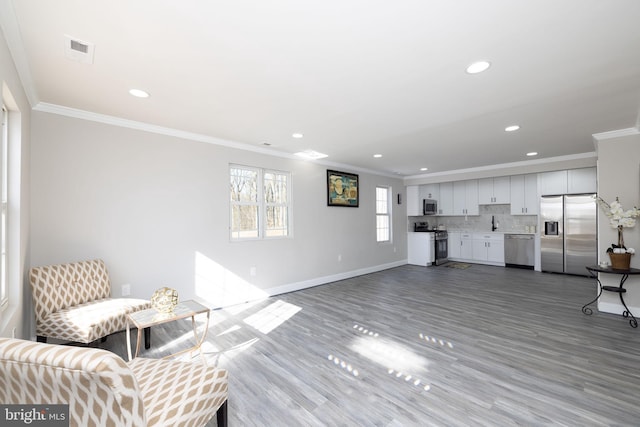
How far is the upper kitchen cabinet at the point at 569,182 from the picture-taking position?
572 cm

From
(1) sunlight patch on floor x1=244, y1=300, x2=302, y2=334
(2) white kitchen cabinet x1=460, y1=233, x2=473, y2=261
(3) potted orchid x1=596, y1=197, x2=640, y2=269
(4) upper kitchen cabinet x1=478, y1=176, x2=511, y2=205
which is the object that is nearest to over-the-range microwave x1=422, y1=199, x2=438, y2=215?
(2) white kitchen cabinet x1=460, y1=233, x2=473, y2=261

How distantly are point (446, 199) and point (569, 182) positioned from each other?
270 cm

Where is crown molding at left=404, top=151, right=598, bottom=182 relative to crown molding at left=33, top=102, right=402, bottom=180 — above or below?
below

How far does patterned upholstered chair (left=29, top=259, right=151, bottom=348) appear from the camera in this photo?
239cm

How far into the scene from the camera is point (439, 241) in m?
7.71

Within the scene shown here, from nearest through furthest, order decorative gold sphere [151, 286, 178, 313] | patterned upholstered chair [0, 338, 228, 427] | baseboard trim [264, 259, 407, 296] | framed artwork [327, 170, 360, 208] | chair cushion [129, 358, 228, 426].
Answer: patterned upholstered chair [0, 338, 228, 427] < chair cushion [129, 358, 228, 426] < decorative gold sphere [151, 286, 178, 313] < baseboard trim [264, 259, 407, 296] < framed artwork [327, 170, 360, 208]

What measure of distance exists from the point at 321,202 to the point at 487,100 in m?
3.29

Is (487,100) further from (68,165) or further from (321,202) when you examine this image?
(68,165)

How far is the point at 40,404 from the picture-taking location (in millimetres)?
985

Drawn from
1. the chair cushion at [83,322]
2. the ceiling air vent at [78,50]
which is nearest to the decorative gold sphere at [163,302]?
the chair cushion at [83,322]

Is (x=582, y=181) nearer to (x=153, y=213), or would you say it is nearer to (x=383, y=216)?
(x=383, y=216)

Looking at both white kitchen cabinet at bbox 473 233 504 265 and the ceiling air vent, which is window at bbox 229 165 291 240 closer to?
the ceiling air vent

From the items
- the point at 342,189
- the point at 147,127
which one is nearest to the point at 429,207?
the point at 342,189

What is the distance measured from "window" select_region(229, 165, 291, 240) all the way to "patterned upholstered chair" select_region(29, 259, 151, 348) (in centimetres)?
176
